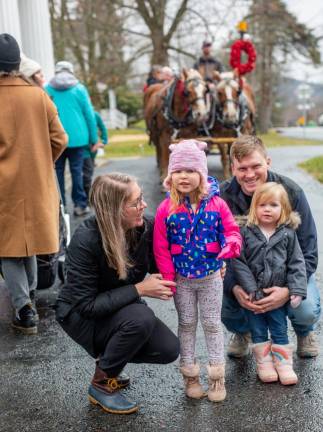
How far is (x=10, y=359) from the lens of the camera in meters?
3.87

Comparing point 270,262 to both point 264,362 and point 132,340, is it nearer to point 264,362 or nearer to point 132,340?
point 264,362

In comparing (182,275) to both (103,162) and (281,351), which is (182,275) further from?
(103,162)

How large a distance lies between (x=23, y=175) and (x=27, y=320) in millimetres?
1071

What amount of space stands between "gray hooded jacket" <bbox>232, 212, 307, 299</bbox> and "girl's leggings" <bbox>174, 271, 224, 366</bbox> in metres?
0.20

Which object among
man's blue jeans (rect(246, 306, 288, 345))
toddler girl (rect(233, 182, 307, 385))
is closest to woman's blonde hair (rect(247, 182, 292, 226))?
toddler girl (rect(233, 182, 307, 385))

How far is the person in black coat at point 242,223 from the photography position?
3.50 meters

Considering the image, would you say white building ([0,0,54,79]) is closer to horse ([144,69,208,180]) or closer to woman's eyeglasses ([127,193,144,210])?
horse ([144,69,208,180])

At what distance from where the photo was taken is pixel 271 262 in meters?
3.36

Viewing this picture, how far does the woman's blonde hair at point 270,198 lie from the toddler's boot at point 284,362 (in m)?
0.74

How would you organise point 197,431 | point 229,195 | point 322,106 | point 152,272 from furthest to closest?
point 322,106 < point 229,195 < point 152,272 < point 197,431

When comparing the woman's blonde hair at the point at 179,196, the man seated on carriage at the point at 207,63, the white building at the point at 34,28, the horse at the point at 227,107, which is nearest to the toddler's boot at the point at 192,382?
the woman's blonde hair at the point at 179,196

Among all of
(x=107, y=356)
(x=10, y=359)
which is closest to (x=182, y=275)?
(x=107, y=356)

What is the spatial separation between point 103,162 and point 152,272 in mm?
12327

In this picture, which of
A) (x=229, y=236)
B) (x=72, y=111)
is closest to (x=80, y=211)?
(x=72, y=111)
